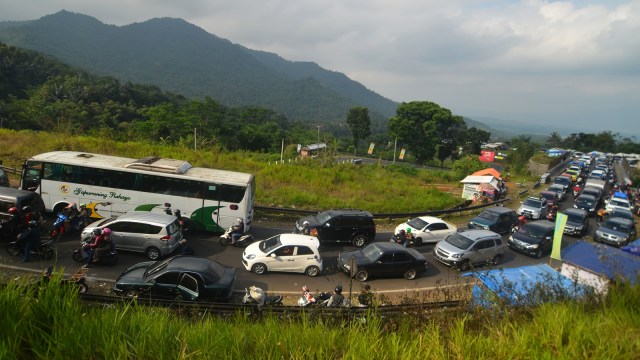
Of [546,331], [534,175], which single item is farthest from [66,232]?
[534,175]

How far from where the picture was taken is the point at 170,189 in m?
15.1

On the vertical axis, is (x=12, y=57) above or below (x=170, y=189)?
above

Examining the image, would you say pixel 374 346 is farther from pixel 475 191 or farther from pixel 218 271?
pixel 475 191

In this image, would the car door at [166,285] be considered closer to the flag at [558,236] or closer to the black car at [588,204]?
the flag at [558,236]

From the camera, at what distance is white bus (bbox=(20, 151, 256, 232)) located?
48.0 feet

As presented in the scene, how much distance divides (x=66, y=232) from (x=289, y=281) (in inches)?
350

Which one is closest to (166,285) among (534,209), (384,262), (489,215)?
(384,262)

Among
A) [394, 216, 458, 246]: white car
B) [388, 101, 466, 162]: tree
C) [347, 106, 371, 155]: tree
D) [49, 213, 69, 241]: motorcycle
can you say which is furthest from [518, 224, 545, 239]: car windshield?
[347, 106, 371, 155]: tree

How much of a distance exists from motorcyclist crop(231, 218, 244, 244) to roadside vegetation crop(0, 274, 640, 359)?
35.5 ft

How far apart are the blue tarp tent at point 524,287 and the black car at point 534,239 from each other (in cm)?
663

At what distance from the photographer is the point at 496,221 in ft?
67.5

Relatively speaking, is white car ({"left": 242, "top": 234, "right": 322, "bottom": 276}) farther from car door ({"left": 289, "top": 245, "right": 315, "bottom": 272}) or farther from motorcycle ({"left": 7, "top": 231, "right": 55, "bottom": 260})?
motorcycle ({"left": 7, "top": 231, "right": 55, "bottom": 260})

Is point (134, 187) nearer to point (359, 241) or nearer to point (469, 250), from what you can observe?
point (359, 241)

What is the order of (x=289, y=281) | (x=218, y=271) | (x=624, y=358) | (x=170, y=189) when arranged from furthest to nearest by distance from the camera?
(x=170, y=189) < (x=289, y=281) < (x=218, y=271) < (x=624, y=358)
